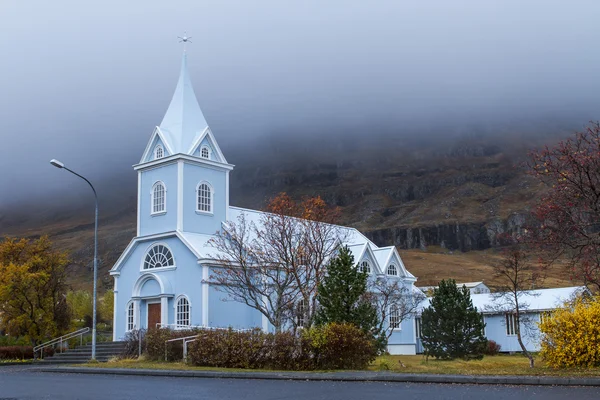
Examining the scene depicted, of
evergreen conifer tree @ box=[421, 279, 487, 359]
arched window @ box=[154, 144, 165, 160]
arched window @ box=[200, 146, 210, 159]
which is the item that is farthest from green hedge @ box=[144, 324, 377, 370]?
arched window @ box=[154, 144, 165, 160]

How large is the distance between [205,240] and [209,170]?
4308 millimetres

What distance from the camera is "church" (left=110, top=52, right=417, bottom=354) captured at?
3553 centimetres

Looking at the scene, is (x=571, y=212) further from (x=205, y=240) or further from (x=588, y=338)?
(x=205, y=240)

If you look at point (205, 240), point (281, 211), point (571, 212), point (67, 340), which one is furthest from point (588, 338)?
point (67, 340)

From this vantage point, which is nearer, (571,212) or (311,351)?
(571,212)

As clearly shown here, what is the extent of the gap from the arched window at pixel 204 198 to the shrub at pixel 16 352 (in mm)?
12010

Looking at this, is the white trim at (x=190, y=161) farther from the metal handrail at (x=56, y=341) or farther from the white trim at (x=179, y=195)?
the metal handrail at (x=56, y=341)

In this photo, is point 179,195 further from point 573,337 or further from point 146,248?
point 573,337

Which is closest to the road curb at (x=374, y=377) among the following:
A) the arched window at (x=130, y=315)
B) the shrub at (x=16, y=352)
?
the arched window at (x=130, y=315)

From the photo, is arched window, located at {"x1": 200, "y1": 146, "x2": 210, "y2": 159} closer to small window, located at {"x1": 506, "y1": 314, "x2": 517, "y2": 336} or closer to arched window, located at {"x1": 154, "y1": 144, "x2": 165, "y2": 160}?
arched window, located at {"x1": 154, "y1": 144, "x2": 165, "y2": 160}

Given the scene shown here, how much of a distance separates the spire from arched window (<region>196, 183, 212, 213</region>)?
2306mm

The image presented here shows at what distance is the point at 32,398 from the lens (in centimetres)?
1470

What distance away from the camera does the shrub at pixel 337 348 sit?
74.8 ft

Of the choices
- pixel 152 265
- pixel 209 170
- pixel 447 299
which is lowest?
pixel 447 299
